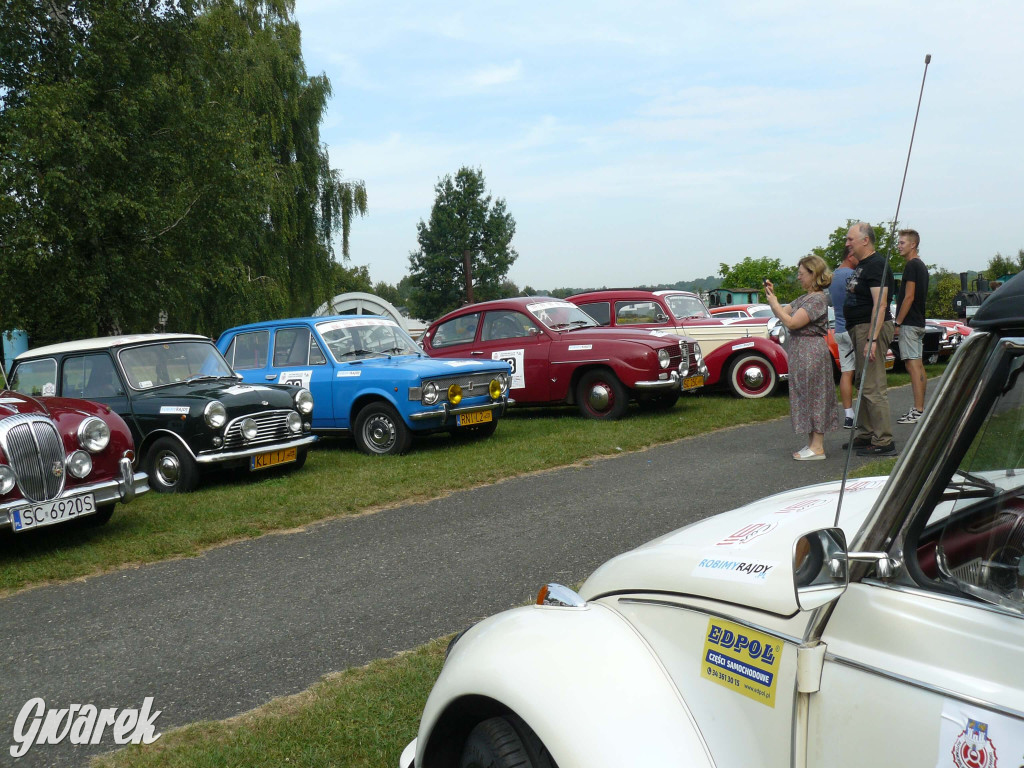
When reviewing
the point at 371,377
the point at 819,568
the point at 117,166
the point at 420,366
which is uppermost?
the point at 117,166

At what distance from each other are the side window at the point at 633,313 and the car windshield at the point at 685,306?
1.47 feet

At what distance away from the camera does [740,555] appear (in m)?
1.82

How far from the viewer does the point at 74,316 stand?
17.2m

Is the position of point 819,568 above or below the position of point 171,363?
above

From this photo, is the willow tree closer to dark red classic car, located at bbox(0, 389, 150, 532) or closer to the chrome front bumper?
dark red classic car, located at bbox(0, 389, 150, 532)

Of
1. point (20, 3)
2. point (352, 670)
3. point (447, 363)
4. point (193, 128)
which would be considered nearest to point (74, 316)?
point (193, 128)

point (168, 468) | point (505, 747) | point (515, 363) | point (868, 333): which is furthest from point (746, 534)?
point (515, 363)

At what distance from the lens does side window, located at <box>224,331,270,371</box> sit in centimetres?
1103

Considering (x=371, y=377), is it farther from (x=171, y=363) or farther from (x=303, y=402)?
(x=171, y=363)

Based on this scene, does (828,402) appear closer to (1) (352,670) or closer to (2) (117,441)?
(1) (352,670)

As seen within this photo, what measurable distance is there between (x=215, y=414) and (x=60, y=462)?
2187 millimetres

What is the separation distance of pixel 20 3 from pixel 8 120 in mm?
2560

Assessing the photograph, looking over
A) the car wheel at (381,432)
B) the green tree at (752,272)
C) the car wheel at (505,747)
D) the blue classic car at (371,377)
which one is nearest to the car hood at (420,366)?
the blue classic car at (371,377)

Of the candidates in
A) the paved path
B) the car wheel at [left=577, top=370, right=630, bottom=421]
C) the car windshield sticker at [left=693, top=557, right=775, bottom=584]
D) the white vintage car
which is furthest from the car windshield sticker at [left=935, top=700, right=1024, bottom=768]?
the car wheel at [left=577, top=370, right=630, bottom=421]
